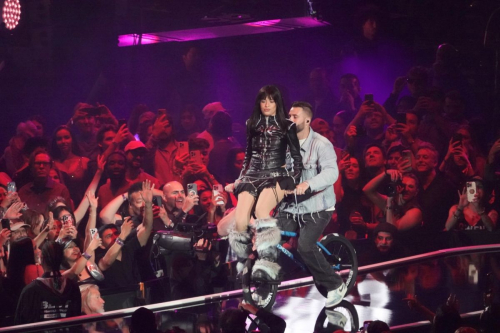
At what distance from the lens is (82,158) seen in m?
7.99

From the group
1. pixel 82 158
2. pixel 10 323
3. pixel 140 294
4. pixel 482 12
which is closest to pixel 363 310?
pixel 140 294

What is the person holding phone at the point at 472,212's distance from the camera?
8930mm

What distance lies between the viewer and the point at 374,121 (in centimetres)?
910

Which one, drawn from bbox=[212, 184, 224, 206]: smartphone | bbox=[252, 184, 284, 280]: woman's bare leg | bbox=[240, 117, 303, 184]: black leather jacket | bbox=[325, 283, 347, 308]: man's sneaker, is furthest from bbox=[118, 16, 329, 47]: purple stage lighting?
bbox=[325, 283, 347, 308]: man's sneaker

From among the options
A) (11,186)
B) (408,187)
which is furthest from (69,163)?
(408,187)

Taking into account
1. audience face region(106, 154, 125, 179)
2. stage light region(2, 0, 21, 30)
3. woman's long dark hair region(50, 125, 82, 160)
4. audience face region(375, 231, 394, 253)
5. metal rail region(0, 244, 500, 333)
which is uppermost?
stage light region(2, 0, 21, 30)

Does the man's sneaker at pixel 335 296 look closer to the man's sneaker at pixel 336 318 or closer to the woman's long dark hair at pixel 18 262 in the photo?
the man's sneaker at pixel 336 318

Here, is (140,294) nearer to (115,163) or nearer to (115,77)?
(115,163)

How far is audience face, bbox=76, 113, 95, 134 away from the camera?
320 inches

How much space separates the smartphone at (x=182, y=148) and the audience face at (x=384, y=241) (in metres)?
A: 2.61

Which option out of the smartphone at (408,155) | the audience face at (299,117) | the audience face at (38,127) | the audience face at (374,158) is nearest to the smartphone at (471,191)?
the smartphone at (408,155)

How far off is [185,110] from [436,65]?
3594mm

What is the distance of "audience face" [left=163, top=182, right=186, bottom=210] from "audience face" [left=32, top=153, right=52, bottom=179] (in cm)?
135

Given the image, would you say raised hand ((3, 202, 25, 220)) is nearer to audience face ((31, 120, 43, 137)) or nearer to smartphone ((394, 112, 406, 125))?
audience face ((31, 120, 43, 137))
